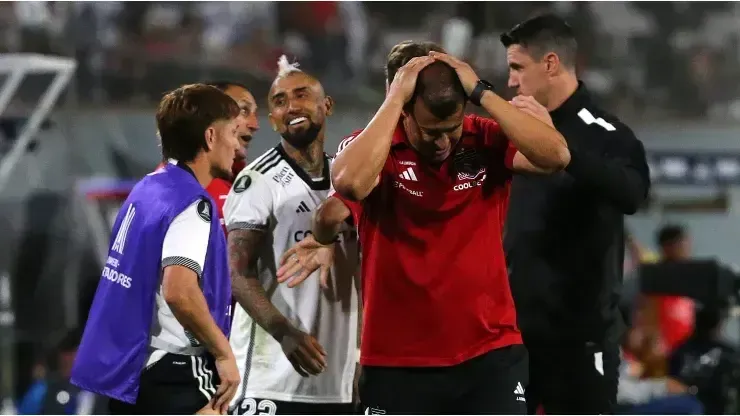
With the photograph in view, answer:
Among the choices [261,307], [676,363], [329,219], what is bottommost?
[676,363]

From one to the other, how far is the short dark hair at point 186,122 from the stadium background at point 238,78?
301 inches

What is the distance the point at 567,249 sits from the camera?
477cm

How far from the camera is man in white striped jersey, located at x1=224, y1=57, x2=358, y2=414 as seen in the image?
4.68 metres

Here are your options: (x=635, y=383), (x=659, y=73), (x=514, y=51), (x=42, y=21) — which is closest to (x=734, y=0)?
(x=659, y=73)

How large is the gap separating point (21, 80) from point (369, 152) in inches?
371

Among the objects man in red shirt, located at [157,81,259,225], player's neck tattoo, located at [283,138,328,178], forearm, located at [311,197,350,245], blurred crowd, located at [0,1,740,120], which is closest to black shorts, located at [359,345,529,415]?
forearm, located at [311,197,350,245]

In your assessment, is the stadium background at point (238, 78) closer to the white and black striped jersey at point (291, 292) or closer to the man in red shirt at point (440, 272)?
the white and black striped jersey at point (291, 292)

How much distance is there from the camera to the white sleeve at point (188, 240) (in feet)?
12.8

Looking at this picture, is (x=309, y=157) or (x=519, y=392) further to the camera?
(x=309, y=157)

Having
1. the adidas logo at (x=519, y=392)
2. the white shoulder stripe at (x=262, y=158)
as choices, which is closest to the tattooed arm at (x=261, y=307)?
the white shoulder stripe at (x=262, y=158)

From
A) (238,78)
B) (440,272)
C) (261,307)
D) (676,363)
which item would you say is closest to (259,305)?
(261,307)

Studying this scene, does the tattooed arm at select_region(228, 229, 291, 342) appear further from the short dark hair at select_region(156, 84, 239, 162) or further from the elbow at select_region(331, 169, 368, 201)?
the elbow at select_region(331, 169, 368, 201)

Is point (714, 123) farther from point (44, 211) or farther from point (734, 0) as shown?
point (44, 211)

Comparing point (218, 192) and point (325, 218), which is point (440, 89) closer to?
point (325, 218)
